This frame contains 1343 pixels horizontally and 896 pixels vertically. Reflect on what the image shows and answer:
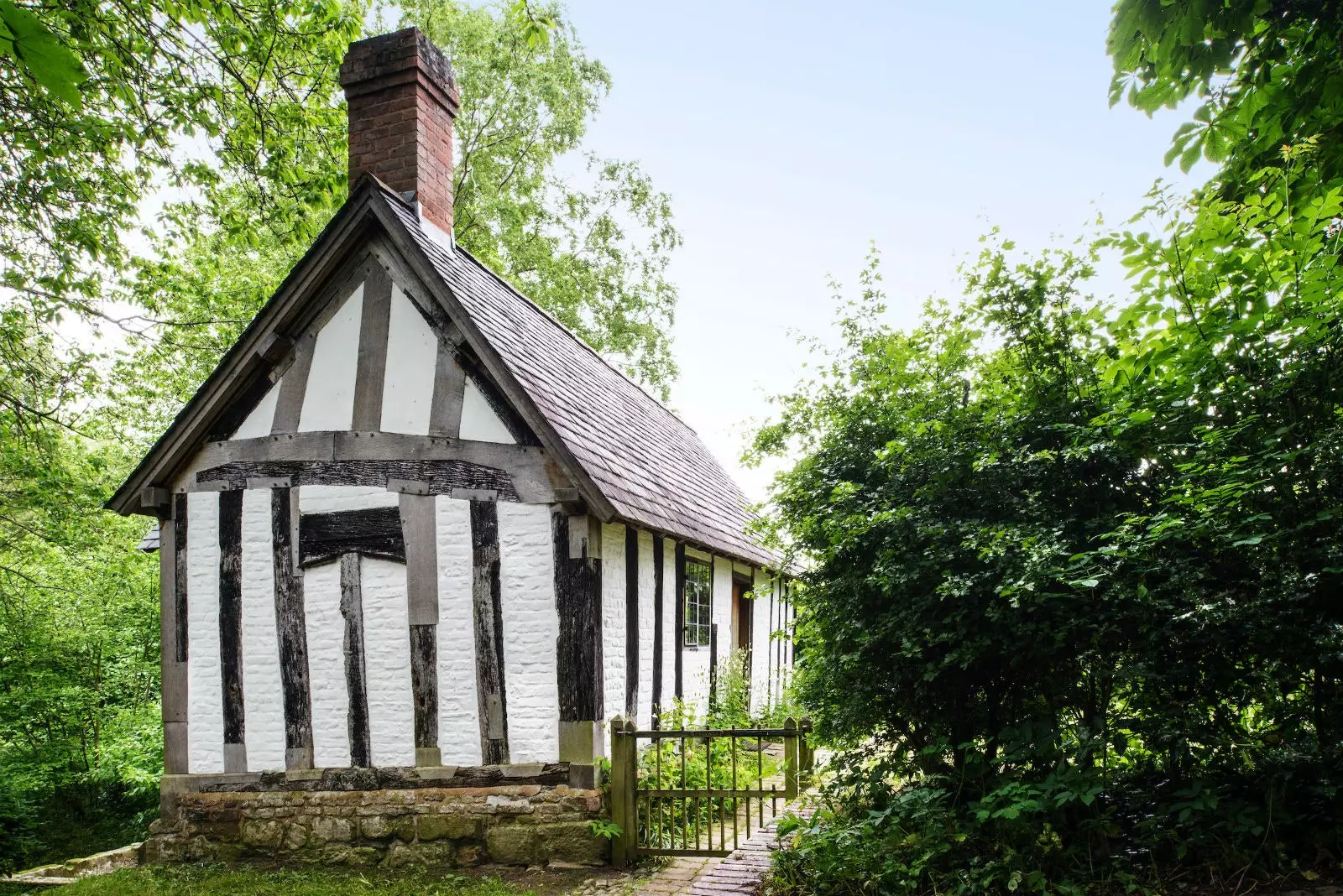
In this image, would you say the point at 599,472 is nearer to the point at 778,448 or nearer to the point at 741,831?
the point at 778,448

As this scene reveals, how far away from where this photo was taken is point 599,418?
1048 cm

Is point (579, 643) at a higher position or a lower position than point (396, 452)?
lower

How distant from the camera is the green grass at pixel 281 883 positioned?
7121 mm

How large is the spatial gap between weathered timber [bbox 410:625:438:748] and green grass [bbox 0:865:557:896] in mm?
1144

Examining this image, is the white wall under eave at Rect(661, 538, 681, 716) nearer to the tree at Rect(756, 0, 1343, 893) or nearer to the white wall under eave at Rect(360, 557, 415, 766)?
the white wall under eave at Rect(360, 557, 415, 766)

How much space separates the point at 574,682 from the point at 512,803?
3.85ft

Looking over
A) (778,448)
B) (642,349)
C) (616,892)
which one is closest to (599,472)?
(778,448)

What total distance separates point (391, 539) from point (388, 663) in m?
1.15

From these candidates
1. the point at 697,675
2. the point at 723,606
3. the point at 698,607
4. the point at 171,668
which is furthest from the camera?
the point at 723,606

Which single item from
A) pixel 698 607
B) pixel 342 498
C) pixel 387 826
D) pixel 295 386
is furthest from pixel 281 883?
pixel 698 607

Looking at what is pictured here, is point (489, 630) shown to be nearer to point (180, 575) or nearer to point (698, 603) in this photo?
point (180, 575)

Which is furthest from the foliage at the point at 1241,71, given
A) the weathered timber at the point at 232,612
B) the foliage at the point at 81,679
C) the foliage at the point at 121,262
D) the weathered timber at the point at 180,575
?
the foliage at the point at 81,679

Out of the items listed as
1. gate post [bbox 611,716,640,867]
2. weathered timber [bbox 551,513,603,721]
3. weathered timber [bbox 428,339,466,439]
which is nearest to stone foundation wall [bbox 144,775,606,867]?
gate post [bbox 611,716,640,867]

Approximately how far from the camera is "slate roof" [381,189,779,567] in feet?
27.3
